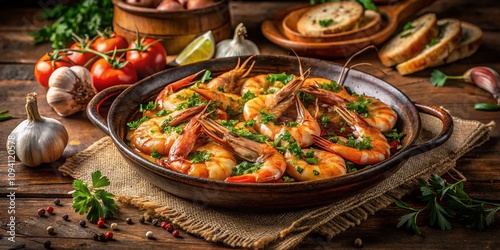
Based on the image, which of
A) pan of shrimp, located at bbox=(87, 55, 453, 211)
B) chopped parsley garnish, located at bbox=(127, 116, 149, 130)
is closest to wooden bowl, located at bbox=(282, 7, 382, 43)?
pan of shrimp, located at bbox=(87, 55, 453, 211)

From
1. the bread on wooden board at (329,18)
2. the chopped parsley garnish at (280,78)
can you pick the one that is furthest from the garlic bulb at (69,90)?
the bread on wooden board at (329,18)

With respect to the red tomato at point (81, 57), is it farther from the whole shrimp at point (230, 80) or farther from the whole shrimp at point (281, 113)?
the whole shrimp at point (281, 113)

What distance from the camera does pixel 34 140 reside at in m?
3.87

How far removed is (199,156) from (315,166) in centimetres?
59

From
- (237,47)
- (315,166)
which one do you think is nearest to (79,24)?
(237,47)

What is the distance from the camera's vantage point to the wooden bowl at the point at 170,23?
205 inches

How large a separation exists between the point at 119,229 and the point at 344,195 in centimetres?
114

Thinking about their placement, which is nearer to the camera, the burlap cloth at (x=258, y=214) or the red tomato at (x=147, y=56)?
the burlap cloth at (x=258, y=214)

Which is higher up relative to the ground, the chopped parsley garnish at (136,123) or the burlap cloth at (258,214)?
the chopped parsley garnish at (136,123)

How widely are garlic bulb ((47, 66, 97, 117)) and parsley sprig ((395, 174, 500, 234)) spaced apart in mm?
2274

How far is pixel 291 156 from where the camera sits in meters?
3.38

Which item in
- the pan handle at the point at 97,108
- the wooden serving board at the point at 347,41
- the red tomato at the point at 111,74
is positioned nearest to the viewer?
the pan handle at the point at 97,108

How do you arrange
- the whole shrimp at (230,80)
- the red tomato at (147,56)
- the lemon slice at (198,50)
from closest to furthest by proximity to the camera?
1. the whole shrimp at (230,80)
2. the red tomato at (147,56)
3. the lemon slice at (198,50)

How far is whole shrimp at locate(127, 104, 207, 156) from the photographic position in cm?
357
